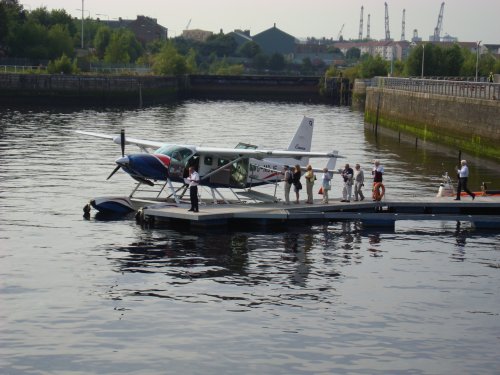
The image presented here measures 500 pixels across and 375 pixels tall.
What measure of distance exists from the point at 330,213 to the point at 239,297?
11.5 m

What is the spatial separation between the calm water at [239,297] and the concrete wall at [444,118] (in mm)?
26203

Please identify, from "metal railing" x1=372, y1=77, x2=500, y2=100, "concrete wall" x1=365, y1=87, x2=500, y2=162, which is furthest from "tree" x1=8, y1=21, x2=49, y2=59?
"concrete wall" x1=365, y1=87, x2=500, y2=162

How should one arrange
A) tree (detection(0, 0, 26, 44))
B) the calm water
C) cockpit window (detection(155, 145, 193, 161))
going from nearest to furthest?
1. the calm water
2. cockpit window (detection(155, 145, 193, 161))
3. tree (detection(0, 0, 26, 44))

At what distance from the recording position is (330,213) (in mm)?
38562

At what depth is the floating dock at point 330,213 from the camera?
37.2 metres

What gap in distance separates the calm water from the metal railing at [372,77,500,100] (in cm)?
3145

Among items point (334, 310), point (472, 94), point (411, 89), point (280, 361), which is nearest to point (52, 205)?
point (334, 310)

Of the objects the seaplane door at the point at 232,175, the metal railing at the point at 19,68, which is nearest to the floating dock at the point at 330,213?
the seaplane door at the point at 232,175

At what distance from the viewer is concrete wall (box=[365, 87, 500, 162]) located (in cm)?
6550

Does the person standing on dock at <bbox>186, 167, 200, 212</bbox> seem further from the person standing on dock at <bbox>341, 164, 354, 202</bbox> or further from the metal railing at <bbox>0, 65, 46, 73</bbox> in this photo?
the metal railing at <bbox>0, 65, 46, 73</bbox>

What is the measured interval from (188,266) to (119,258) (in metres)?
2.38

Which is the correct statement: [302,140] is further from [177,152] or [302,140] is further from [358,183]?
[177,152]

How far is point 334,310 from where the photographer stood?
26.6m

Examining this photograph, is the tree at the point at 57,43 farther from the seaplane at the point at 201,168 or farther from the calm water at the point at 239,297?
the seaplane at the point at 201,168
